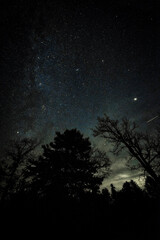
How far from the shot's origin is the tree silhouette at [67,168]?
1161 centimetres

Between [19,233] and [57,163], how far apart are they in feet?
31.9

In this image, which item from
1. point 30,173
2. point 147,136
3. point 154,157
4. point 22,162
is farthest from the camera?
point 22,162

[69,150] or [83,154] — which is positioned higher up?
[69,150]

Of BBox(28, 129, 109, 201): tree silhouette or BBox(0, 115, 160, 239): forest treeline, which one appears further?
BBox(28, 129, 109, 201): tree silhouette

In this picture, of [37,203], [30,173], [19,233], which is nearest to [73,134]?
[30,173]

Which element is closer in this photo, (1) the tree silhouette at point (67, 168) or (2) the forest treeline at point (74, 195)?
(2) the forest treeline at point (74, 195)

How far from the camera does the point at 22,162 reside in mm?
16938

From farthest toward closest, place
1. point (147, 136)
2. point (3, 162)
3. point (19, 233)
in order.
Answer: point (3, 162)
point (147, 136)
point (19, 233)

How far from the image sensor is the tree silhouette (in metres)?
11.6

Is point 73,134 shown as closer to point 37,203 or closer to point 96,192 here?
point 96,192

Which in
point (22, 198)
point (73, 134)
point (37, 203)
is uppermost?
point (73, 134)

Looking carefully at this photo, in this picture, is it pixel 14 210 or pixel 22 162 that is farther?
pixel 22 162

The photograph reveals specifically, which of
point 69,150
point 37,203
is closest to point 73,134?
point 69,150

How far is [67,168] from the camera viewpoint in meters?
13.0
